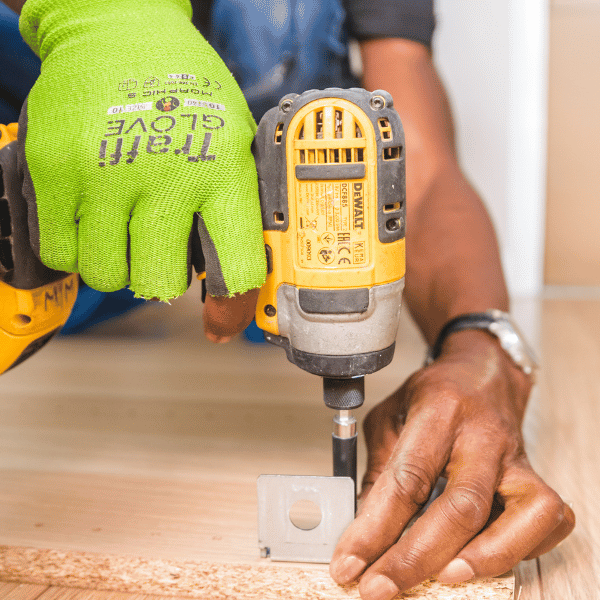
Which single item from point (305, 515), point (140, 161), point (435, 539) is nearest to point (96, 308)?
point (305, 515)

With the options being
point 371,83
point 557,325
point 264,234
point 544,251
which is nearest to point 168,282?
point 264,234

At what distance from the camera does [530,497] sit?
65 cm

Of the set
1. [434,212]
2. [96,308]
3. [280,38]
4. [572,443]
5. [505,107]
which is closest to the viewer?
[572,443]

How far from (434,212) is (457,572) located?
2.51ft

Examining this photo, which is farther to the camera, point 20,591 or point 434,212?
point 434,212

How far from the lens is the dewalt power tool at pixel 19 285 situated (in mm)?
660

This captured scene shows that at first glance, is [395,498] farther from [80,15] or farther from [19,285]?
[80,15]

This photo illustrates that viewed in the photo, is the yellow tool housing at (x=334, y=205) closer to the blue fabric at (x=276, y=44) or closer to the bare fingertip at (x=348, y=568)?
the bare fingertip at (x=348, y=568)

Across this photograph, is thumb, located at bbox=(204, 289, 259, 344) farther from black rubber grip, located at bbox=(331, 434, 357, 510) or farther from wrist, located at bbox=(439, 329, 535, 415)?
wrist, located at bbox=(439, 329, 535, 415)

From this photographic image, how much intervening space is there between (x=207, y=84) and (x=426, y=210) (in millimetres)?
722

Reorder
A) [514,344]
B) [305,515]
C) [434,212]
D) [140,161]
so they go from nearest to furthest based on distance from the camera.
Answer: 1. [140,161]
2. [305,515]
3. [514,344]
4. [434,212]

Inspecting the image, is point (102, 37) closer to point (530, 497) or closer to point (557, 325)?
point (530, 497)

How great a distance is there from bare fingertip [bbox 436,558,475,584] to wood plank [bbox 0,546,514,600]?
29 millimetres

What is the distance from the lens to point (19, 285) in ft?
2.34
